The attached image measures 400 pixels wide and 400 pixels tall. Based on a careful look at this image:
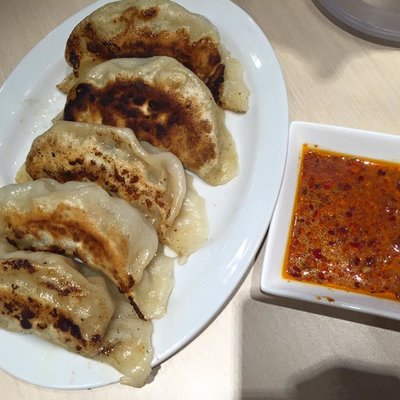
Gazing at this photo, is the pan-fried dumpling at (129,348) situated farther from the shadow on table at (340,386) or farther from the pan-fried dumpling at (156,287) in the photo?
the shadow on table at (340,386)

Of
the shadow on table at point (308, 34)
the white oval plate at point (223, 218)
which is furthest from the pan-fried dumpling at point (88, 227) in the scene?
the shadow on table at point (308, 34)

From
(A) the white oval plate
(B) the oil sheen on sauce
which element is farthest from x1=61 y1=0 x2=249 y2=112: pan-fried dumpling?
(B) the oil sheen on sauce

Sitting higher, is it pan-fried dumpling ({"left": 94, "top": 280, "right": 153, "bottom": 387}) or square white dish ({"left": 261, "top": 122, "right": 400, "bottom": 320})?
square white dish ({"left": 261, "top": 122, "right": 400, "bottom": 320})

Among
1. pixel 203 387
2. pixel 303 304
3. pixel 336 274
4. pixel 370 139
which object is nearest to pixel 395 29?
pixel 370 139

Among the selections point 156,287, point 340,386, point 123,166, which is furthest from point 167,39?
point 340,386

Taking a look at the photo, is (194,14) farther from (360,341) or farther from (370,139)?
(360,341)

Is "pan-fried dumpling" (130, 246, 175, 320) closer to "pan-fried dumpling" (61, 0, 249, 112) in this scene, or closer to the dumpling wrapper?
the dumpling wrapper
